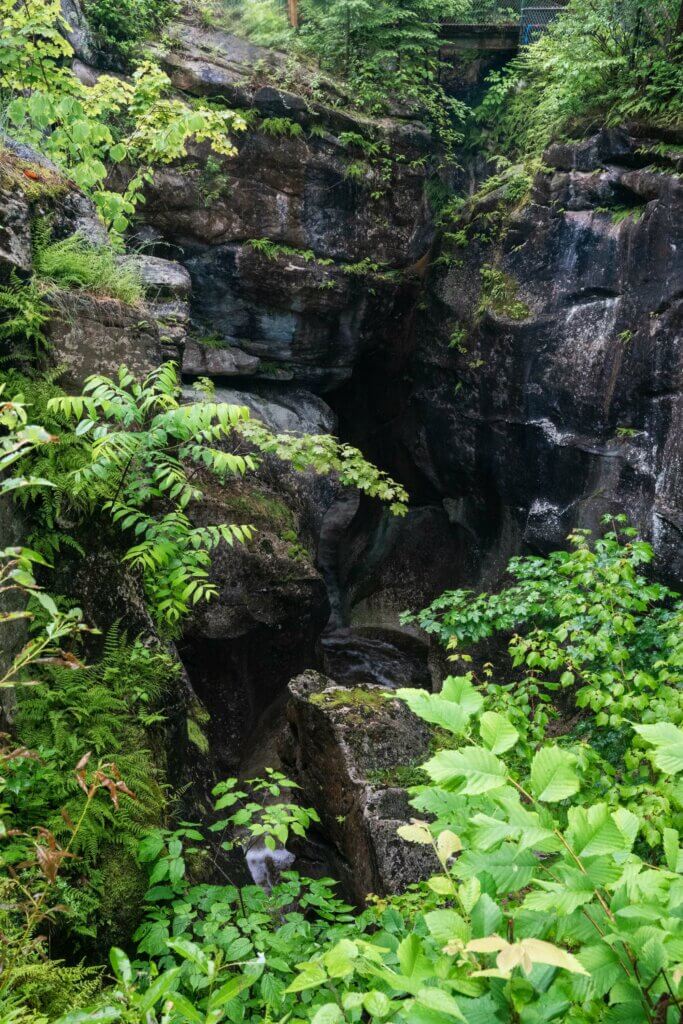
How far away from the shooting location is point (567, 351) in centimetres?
1105

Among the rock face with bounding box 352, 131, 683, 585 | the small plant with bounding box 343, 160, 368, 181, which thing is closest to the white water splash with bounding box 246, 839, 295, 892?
the rock face with bounding box 352, 131, 683, 585

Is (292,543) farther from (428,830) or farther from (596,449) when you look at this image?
(428,830)

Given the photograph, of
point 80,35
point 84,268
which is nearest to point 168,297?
point 84,268

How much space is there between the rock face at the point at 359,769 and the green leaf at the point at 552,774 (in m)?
5.21

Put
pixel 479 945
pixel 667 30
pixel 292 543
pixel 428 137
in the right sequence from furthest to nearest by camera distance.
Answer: pixel 428 137
pixel 292 543
pixel 667 30
pixel 479 945

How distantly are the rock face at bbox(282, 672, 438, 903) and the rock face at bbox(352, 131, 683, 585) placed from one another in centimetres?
532

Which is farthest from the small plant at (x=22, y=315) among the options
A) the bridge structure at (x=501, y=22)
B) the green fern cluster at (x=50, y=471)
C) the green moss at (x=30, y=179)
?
the bridge structure at (x=501, y=22)

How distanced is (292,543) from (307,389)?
4.85 metres

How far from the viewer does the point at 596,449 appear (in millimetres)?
10906

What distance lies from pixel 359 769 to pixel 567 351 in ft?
25.3

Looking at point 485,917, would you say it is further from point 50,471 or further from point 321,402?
point 321,402

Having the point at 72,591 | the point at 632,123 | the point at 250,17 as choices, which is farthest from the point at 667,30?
the point at 72,591

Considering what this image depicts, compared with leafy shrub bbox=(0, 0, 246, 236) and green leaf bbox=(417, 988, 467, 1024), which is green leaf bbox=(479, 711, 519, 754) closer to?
green leaf bbox=(417, 988, 467, 1024)

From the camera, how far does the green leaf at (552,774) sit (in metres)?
1.13
